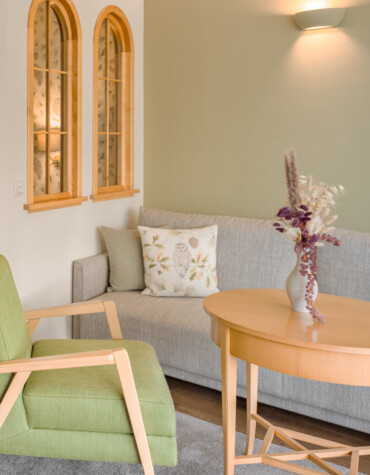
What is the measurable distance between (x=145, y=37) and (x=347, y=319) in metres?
2.77

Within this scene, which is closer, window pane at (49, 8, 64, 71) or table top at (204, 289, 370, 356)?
table top at (204, 289, 370, 356)

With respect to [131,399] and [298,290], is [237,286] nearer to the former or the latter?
[298,290]

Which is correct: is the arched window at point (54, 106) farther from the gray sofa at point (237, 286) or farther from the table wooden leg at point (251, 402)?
the table wooden leg at point (251, 402)

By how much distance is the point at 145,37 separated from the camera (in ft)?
13.1

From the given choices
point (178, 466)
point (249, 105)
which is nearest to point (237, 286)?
point (249, 105)

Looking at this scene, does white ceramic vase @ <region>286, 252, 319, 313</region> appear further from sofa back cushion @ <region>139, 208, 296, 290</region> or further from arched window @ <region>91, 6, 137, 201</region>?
arched window @ <region>91, 6, 137, 201</region>

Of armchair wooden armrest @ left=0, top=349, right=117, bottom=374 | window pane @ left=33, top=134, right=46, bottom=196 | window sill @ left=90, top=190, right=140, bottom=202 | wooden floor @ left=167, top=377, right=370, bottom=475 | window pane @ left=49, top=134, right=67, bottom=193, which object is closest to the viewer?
armchair wooden armrest @ left=0, top=349, right=117, bottom=374

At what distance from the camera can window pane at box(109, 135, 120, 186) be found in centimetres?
390

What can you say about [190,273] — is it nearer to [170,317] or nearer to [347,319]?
[170,317]

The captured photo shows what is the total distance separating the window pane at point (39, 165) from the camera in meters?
3.21

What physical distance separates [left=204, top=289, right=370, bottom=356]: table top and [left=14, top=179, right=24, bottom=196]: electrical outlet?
135cm

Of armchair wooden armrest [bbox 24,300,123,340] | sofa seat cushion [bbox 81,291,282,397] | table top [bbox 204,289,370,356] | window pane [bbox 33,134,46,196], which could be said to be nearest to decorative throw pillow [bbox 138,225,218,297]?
sofa seat cushion [bbox 81,291,282,397]

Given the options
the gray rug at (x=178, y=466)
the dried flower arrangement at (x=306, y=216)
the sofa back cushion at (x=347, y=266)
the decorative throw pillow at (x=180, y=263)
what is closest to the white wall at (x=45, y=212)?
the decorative throw pillow at (x=180, y=263)

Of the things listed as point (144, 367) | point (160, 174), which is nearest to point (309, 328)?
point (144, 367)
